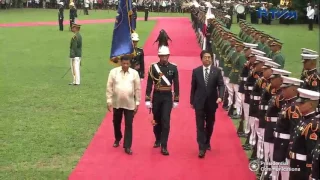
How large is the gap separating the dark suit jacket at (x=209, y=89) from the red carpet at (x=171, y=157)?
0.97 meters

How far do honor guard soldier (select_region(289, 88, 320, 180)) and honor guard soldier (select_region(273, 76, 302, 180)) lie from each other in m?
0.35

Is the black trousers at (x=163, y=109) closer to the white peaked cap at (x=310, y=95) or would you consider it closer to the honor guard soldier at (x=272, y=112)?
the honor guard soldier at (x=272, y=112)

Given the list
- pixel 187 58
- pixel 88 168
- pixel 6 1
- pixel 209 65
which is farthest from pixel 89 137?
pixel 6 1

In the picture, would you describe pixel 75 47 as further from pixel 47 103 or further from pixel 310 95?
pixel 310 95

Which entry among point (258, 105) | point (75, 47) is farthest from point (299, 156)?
point (75, 47)

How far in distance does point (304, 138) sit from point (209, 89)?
4.05 metres

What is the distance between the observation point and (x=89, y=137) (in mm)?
12062

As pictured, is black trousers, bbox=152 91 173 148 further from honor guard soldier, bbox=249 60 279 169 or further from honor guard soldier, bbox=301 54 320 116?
honor guard soldier, bbox=301 54 320 116

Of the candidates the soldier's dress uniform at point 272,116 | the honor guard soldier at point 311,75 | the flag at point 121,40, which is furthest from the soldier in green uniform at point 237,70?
the soldier's dress uniform at point 272,116

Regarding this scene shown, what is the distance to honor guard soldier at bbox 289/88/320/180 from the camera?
6.49 m

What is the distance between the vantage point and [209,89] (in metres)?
10.5

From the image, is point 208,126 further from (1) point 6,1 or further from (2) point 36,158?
(1) point 6,1

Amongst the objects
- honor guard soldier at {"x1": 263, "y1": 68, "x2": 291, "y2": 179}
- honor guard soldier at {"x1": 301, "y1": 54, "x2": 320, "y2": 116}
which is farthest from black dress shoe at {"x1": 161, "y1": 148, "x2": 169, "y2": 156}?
honor guard soldier at {"x1": 301, "y1": 54, "x2": 320, "y2": 116}

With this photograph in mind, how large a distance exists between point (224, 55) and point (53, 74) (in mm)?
7697
